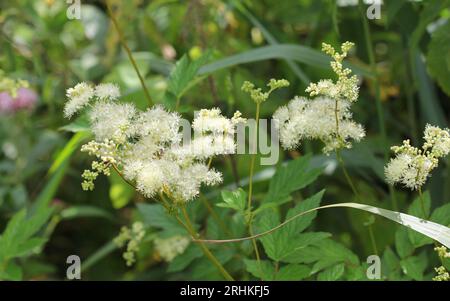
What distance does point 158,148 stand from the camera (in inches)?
41.0

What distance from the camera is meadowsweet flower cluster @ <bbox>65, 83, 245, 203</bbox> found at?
1.02 metres

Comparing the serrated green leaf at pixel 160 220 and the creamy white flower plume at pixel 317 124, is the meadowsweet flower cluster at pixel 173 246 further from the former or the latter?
the creamy white flower plume at pixel 317 124

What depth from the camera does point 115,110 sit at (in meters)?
1.07

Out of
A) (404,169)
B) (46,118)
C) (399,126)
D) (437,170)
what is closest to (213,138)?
(404,169)

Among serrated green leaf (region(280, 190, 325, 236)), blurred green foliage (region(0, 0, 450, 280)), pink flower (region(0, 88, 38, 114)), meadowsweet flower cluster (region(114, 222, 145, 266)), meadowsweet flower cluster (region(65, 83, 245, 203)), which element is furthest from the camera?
pink flower (region(0, 88, 38, 114))

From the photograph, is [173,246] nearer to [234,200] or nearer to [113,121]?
[234,200]

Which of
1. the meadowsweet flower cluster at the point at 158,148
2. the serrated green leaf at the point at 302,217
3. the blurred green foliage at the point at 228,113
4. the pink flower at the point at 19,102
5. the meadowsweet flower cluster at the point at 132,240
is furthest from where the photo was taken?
the pink flower at the point at 19,102

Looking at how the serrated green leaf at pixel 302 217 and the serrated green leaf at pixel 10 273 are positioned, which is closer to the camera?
the serrated green leaf at pixel 302 217

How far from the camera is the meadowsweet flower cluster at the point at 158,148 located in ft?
3.35

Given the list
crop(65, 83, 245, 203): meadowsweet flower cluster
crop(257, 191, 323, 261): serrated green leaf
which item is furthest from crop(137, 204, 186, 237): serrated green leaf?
crop(65, 83, 245, 203): meadowsweet flower cluster

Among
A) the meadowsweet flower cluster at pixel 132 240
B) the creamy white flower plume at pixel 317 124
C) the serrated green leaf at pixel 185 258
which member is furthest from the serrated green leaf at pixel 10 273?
the creamy white flower plume at pixel 317 124

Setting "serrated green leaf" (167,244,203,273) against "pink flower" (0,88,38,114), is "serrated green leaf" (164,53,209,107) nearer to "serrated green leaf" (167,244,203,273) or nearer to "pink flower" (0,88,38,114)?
"serrated green leaf" (167,244,203,273)

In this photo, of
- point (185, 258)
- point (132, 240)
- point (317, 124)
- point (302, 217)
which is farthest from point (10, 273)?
point (317, 124)

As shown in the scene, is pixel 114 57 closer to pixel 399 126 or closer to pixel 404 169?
pixel 399 126
